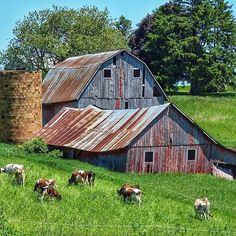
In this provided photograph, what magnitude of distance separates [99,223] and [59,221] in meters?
1.20

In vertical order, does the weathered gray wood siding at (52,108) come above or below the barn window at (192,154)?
above

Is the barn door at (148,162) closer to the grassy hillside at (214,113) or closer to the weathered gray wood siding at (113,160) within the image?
the weathered gray wood siding at (113,160)

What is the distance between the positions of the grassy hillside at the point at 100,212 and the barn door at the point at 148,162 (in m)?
8.86

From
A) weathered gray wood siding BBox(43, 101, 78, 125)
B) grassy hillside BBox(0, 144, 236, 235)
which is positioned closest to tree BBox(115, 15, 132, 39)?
weathered gray wood siding BBox(43, 101, 78, 125)

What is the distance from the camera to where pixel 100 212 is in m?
22.7

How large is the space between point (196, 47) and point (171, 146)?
36.5 meters

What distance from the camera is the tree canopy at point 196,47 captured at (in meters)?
75.0

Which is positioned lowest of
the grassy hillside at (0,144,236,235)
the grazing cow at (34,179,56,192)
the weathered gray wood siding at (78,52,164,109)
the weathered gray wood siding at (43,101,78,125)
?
the grassy hillside at (0,144,236,235)

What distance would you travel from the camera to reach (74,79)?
56.2m

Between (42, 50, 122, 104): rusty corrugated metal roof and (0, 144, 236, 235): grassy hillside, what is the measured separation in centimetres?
2331

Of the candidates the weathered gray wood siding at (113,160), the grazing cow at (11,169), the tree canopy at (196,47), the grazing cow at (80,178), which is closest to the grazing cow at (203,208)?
the grazing cow at (80,178)

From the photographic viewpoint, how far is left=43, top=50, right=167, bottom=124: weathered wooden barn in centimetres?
5462

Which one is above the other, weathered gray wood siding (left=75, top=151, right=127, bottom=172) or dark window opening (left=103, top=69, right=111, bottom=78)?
dark window opening (left=103, top=69, right=111, bottom=78)

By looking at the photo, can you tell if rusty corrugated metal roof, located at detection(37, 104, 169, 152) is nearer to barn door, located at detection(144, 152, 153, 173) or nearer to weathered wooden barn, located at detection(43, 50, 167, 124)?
barn door, located at detection(144, 152, 153, 173)
